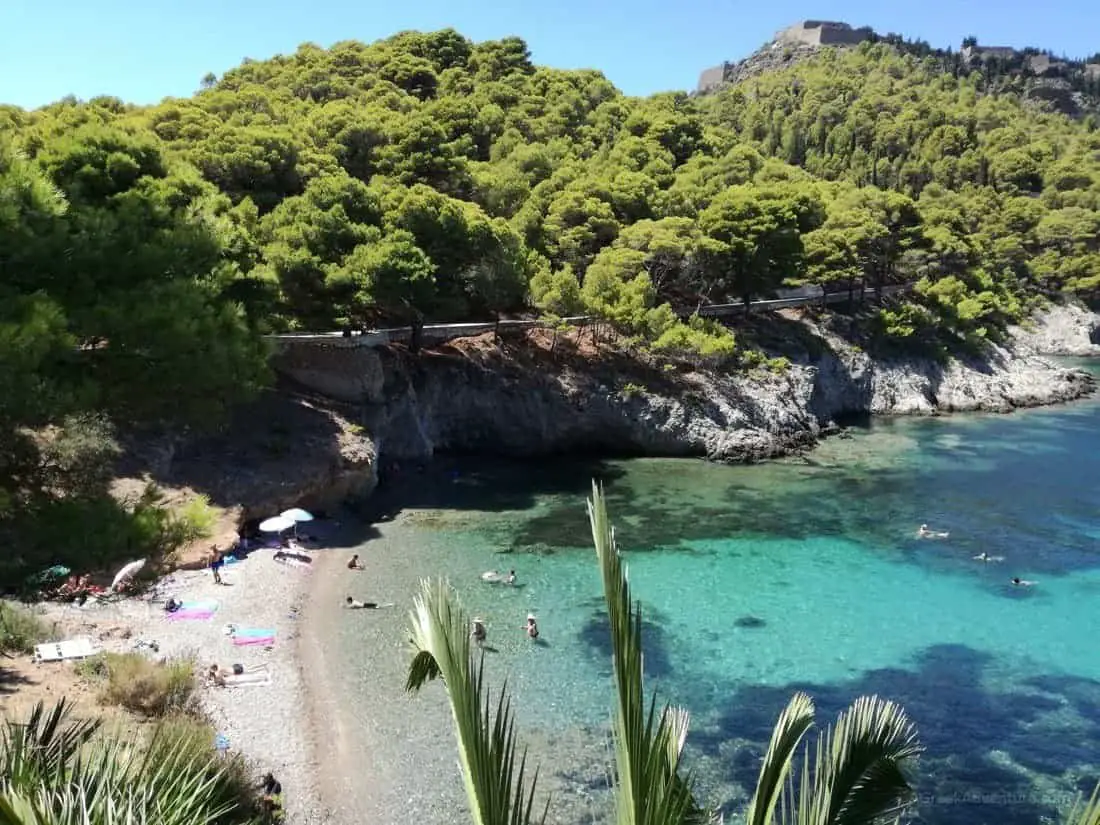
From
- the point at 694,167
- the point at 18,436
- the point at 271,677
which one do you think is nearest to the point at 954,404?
the point at 694,167

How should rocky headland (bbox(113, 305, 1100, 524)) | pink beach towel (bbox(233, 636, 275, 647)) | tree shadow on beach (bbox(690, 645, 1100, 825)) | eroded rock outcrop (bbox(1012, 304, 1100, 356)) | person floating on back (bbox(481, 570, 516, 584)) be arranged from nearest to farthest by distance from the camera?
tree shadow on beach (bbox(690, 645, 1100, 825))
pink beach towel (bbox(233, 636, 275, 647))
person floating on back (bbox(481, 570, 516, 584))
rocky headland (bbox(113, 305, 1100, 524))
eroded rock outcrop (bbox(1012, 304, 1100, 356))

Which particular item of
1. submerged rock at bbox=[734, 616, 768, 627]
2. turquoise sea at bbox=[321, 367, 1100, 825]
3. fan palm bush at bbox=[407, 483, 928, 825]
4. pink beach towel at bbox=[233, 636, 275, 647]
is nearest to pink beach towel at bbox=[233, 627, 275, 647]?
pink beach towel at bbox=[233, 636, 275, 647]

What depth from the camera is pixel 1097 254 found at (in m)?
69.5

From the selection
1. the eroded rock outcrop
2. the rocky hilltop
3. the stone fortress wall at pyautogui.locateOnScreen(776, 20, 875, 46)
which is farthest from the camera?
the stone fortress wall at pyautogui.locateOnScreen(776, 20, 875, 46)

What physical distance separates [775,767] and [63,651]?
1390cm

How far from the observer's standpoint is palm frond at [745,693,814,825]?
3.58 metres

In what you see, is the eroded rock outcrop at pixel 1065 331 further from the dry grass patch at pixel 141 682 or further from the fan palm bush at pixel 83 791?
the fan palm bush at pixel 83 791

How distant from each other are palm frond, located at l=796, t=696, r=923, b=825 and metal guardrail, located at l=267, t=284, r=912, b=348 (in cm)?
2017

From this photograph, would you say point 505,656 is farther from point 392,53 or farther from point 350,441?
point 392,53

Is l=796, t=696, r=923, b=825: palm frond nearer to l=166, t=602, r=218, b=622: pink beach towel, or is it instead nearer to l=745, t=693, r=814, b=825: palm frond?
l=745, t=693, r=814, b=825: palm frond

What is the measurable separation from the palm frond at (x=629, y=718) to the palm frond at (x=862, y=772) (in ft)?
5.06

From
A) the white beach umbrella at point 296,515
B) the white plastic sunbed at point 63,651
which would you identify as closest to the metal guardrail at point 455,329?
the white beach umbrella at point 296,515

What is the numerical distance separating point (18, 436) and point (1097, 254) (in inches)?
3289

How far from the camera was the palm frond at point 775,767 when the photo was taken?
3.58 metres
